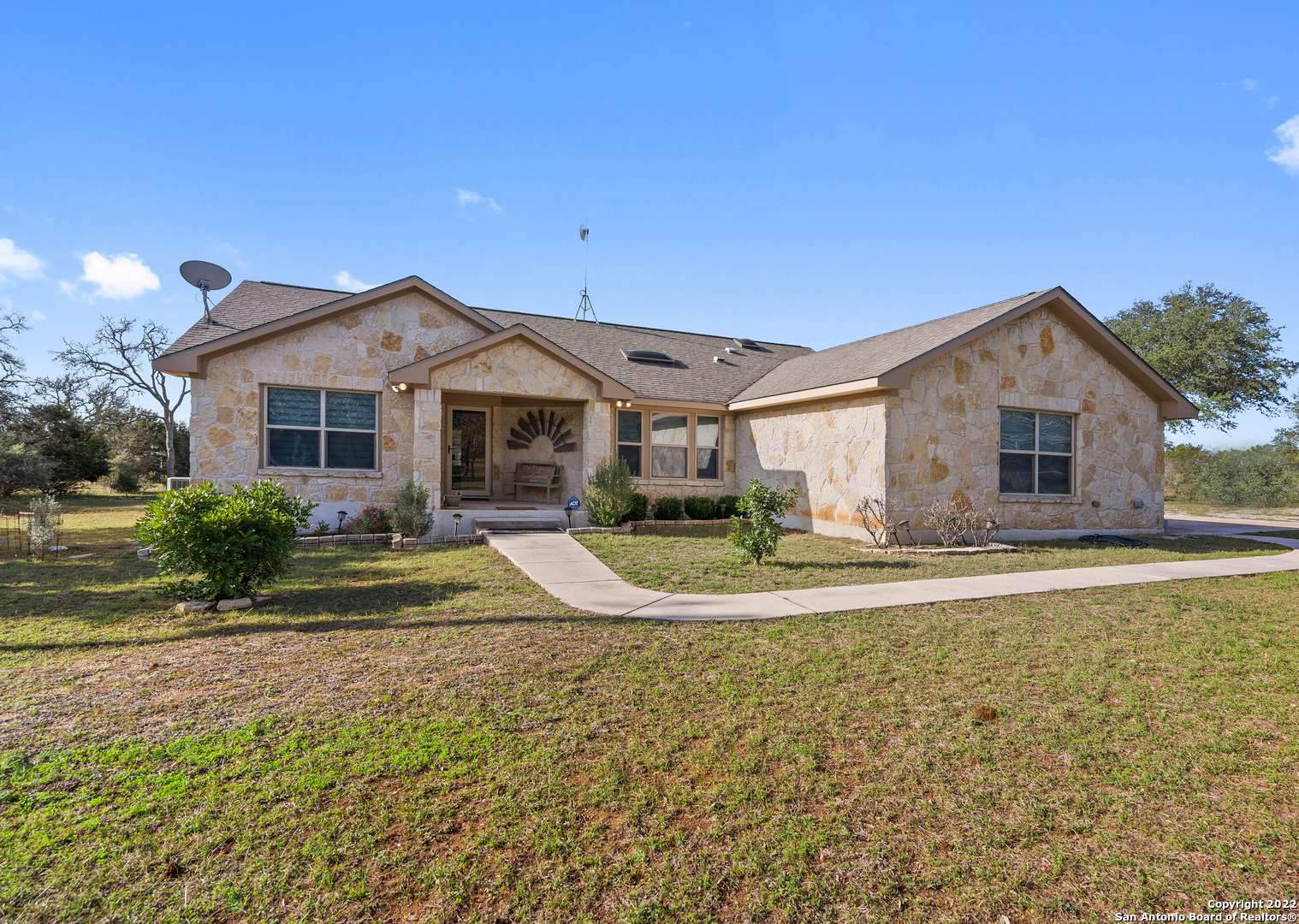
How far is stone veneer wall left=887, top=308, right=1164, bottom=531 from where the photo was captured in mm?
12320

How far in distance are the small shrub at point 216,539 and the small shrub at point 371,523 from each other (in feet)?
17.1

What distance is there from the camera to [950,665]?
483cm

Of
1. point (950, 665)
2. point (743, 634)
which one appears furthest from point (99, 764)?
point (950, 665)

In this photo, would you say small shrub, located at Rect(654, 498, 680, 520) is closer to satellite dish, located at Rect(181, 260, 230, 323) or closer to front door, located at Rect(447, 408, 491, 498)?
front door, located at Rect(447, 408, 491, 498)

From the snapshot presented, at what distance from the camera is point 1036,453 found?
534 inches

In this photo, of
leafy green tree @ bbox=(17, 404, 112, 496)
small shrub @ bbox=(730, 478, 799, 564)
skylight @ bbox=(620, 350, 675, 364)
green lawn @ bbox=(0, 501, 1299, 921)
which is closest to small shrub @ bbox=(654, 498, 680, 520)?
skylight @ bbox=(620, 350, 675, 364)

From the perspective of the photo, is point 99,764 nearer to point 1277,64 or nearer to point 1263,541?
point 1263,541

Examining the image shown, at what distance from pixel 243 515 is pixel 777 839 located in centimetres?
614

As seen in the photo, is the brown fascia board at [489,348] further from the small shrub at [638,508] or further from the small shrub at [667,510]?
the small shrub at [667,510]

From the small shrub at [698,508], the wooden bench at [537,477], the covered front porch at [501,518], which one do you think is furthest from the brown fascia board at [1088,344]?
the covered front porch at [501,518]

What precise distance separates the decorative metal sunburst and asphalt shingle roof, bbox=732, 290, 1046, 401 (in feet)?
14.9

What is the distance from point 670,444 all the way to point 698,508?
1931mm

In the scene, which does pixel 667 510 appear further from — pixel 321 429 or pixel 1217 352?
pixel 1217 352

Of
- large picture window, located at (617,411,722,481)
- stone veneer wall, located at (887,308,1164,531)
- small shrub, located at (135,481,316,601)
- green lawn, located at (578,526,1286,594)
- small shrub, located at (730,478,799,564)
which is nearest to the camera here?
small shrub, located at (135,481,316,601)
